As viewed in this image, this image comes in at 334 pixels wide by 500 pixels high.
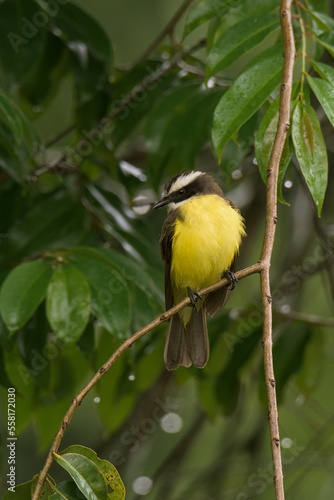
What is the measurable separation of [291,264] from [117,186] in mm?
1204

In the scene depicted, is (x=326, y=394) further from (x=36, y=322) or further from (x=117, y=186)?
(x=36, y=322)

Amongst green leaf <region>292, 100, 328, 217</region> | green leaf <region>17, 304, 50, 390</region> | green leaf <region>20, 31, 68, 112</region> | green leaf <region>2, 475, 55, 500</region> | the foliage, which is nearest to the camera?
green leaf <region>2, 475, 55, 500</region>

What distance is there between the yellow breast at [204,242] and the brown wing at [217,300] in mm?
64

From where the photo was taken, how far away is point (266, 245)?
6.06 feet

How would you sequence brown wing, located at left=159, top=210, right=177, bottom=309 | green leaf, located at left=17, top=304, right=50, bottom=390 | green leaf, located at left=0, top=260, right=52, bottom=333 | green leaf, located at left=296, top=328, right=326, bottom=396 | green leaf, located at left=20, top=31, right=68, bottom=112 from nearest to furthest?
green leaf, located at left=0, top=260, right=52, bottom=333 → green leaf, located at left=17, top=304, right=50, bottom=390 → brown wing, located at left=159, top=210, right=177, bottom=309 → green leaf, located at left=296, top=328, right=326, bottom=396 → green leaf, located at left=20, top=31, right=68, bottom=112

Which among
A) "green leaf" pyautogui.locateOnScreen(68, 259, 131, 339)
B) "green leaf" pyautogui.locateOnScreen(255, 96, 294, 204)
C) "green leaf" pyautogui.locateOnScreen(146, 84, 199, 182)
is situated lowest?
"green leaf" pyautogui.locateOnScreen(68, 259, 131, 339)

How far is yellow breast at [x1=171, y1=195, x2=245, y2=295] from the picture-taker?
9.87 ft

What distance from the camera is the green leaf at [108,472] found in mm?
1770

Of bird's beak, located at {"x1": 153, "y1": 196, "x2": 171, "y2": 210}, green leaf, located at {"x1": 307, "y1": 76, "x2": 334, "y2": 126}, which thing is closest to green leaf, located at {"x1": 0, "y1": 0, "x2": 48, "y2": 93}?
bird's beak, located at {"x1": 153, "y1": 196, "x2": 171, "y2": 210}

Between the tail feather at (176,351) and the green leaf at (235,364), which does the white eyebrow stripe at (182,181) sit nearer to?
the tail feather at (176,351)

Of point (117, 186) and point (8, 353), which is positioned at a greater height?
point (117, 186)

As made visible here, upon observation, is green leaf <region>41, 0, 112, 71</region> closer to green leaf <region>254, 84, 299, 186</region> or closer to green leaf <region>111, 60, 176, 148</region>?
green leaf <region>111, 60, 176, 148</region>

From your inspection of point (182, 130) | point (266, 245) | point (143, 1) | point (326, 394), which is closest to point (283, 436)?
point (326, 394)

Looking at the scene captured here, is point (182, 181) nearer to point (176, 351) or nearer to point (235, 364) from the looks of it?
point (176, 351)
